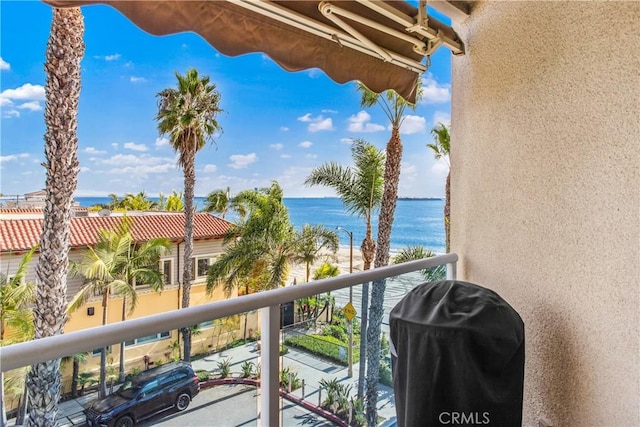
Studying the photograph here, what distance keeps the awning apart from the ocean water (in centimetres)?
2996

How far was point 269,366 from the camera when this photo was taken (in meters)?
1.53

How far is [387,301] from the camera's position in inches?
79.6

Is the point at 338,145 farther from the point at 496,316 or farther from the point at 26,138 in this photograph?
the point at 496,316

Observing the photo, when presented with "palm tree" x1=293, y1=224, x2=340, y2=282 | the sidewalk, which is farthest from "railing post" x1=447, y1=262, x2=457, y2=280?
"palm tree" x1=293, y1=224, x2=340, y2=282

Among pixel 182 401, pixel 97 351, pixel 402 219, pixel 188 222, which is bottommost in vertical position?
pixel 402 219

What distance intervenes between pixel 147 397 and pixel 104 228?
1684cm

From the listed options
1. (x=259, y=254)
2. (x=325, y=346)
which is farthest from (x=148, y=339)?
(x=259, y=254)

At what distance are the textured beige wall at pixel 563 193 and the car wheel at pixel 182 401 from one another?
1.55m

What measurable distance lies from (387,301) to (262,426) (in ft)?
2.87

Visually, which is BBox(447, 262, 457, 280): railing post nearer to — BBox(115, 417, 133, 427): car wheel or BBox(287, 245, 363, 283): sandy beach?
BBox(115, 417, 133, 427): car wheel

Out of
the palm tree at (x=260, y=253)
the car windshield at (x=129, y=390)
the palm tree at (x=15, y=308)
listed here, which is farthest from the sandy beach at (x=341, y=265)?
the car windshield at (x=129, y=390)

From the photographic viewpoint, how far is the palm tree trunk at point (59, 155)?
7113 millimetres

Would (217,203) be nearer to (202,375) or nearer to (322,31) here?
(322,31)

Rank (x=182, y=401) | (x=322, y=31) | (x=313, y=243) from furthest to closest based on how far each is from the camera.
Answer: (x=313, y=243), (x=322, y=31), (x=182, y=401)
